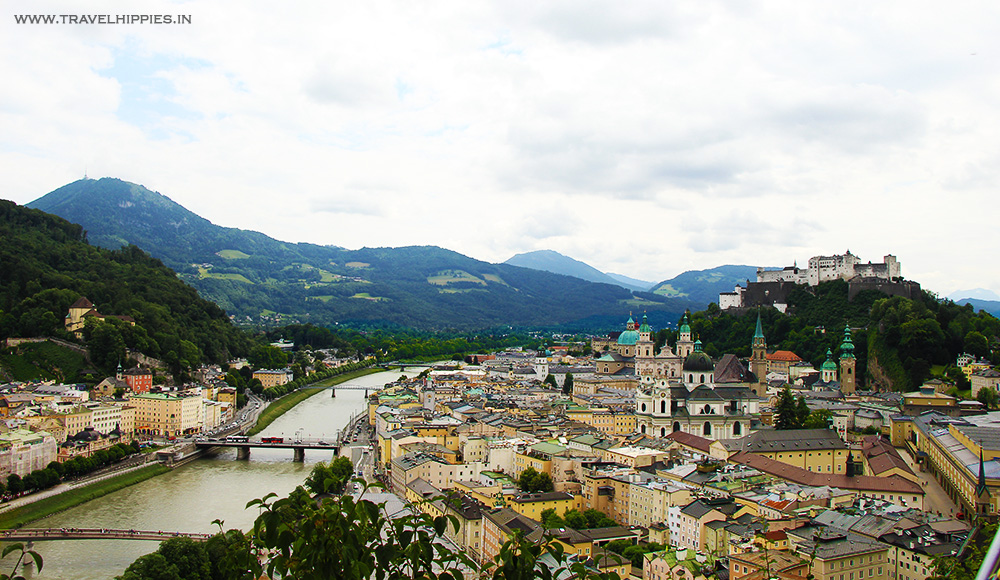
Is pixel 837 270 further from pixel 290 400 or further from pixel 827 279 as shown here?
pixel 290 400

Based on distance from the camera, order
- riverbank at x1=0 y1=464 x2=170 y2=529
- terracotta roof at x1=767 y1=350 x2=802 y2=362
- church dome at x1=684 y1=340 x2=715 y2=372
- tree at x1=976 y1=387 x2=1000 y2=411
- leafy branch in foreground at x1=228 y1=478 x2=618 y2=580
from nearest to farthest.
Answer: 1. leafy branch in foreground at x1=228 y1=478 x2=618 y2=580
2. riverbank at x1=0 y1=464 x2=170 y2=529
3. tree at x1=976 y1=387 x2=1000 y2=411
4. church dome at x1=684 y1=340 x2=715 y2=372
5. terracotta roof at x1=767 y1=350 x2=802 y2=362

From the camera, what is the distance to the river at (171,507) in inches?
688

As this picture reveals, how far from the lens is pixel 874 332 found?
1502 inches

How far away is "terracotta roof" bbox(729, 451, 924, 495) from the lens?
20.7 m

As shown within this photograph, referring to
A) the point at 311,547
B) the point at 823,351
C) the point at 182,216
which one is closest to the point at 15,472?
the point at 311,547

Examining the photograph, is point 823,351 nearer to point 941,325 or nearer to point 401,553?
point 941,325

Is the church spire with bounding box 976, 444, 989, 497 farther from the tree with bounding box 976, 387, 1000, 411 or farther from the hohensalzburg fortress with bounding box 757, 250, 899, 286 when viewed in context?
the hohensalzburg fortress with bounding box 757, 250, 899, 286

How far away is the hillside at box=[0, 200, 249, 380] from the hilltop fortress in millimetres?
33100

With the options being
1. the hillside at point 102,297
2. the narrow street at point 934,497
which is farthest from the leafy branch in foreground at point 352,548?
the hillside at point 102,297

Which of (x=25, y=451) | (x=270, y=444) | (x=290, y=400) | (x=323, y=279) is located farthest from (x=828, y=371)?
(x=323, y=279)

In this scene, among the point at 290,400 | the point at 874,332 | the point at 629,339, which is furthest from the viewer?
the point at 629,339

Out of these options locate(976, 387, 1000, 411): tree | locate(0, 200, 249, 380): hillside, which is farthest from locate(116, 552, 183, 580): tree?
locate(0, 200, 249, 380): hillside

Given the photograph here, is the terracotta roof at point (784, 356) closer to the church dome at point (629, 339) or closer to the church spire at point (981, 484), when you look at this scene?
the church dome at point (629, 339)

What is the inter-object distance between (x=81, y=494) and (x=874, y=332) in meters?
32.6
